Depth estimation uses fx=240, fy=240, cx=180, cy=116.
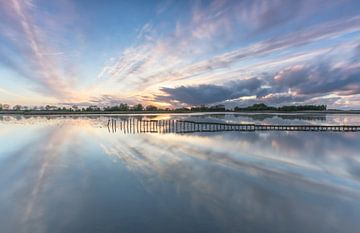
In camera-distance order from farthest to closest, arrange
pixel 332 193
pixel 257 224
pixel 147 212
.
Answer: pixel 332 193 → pixel 147 212 → pixel 257 224

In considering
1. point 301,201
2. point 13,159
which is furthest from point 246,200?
Answer: point 13,159

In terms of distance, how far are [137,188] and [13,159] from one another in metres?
9.74

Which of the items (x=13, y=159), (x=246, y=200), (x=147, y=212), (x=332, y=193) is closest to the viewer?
(x=147, y=212)

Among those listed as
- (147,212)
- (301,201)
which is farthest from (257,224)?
(147,212)

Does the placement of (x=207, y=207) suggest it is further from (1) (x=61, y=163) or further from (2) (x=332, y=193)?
(1) (x=61, y=163)

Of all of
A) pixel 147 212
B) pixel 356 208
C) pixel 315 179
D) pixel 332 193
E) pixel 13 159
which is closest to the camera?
pixel 147 212

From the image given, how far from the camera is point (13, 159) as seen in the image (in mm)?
14203

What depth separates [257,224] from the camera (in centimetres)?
643

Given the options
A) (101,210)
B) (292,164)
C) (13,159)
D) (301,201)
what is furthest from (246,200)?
(13,159)

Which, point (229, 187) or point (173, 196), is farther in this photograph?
point (229, 187)

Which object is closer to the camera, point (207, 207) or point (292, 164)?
point (207, 207)

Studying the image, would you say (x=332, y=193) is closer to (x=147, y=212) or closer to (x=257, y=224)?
(x=257, y=224)

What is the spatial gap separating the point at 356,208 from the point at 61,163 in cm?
1335

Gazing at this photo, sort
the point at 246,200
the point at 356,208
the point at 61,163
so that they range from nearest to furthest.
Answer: the point at 356,208 < the point at 246,200 < the point at 61,163
